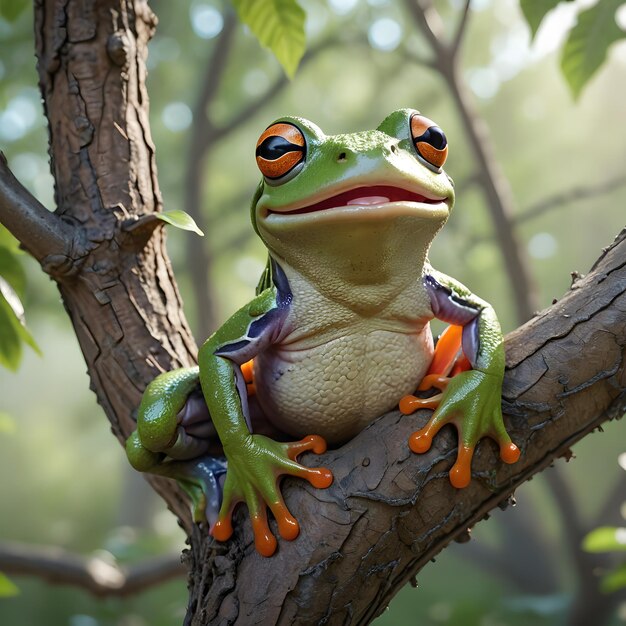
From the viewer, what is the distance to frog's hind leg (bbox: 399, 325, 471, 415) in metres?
0.92

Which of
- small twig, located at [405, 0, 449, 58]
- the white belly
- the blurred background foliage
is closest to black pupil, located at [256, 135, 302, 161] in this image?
the white belly

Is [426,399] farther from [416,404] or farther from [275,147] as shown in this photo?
[275,147]

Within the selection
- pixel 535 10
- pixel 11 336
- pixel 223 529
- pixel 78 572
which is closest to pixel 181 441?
pixel 223 529

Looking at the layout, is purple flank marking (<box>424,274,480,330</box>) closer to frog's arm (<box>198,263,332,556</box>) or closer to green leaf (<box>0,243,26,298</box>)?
frog's arm (<box>198,263,332,556</box>)

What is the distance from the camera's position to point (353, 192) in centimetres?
82

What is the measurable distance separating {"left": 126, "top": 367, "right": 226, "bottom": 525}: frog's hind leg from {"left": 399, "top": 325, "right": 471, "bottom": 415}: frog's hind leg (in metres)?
0.31

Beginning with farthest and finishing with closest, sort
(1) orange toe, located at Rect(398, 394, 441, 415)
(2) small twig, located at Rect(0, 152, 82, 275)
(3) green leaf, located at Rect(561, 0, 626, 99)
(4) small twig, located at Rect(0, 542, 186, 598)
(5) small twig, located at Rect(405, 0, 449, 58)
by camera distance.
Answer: (5) small twig, located at Rect(405, 0, 449, 58) < (4) small twig, located at Rect(0, 542, 186, 598) < (3) green leaf, located at Rect(561, 0, 626, 99) < (2) small twig, located at Rect(0, 152, 82, 275) < (1) orange toe, located at Rect(398, 394, 441, 415)

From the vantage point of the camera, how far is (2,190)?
106 centimetres

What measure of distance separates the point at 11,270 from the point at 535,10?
1.02 meters

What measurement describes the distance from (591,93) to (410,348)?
472 cm

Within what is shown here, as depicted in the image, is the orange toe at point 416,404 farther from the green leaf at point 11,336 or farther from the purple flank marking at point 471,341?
the green leaf at point 11,336

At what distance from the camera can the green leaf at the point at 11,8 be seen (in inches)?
53.4

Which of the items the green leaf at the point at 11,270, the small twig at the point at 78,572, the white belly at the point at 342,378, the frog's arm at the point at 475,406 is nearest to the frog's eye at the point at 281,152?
the white belly at the point at 342,378

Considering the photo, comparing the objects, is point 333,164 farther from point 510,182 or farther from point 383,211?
point 510,182
